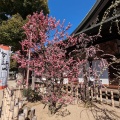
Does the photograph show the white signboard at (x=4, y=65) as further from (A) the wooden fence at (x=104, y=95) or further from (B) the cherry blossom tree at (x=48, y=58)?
(A) the wooden fence at (x=104, y=95)

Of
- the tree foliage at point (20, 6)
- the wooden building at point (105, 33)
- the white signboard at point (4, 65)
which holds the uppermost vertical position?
the tree foliage at point (20, 6)

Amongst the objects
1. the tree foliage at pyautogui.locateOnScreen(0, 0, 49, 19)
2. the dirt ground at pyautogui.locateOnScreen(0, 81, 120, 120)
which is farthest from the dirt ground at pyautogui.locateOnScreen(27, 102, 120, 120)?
the tree foliage at pyautogui.locateOnScreen(0, 0, 49, 19)

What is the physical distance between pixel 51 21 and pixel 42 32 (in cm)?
64

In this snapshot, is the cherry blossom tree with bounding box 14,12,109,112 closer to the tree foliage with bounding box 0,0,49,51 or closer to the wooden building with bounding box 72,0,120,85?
the wooden building with bounding box 72,0,120,85

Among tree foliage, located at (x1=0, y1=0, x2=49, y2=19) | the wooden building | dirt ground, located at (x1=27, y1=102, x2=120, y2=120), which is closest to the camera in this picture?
dirt ground, located at (x1=27, y1=102, x2=120, y2=120)

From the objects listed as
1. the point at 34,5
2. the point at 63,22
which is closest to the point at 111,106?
the point at 63,22

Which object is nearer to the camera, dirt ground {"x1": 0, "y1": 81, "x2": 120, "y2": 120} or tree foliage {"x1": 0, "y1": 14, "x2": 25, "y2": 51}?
dirt ground {"x1": 0, "y1": 81, "x2": 120, "y2": 120}

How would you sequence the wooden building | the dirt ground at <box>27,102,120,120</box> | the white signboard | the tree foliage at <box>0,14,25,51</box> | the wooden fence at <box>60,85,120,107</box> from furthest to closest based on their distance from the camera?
the tree foliage at <box>0,14,25,51</box>
the wooden building
the wooden fence at <box>60,85,120,107</box>
the dirt ground at <box>27,102,120,120</box>
the white signboard

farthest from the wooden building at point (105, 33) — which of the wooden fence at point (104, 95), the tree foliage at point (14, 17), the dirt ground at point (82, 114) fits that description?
the tree foliage at point (14, 17)

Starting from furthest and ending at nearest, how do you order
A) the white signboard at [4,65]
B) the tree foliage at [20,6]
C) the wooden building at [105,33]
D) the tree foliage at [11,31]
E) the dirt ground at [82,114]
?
the tree foliage at [20,6], the tree foliage at [11,31], the wooden building at [105,33], the dirt ground at [82,114], the white signboard at [4,65]

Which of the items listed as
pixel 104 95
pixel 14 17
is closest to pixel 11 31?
pixel 14 17

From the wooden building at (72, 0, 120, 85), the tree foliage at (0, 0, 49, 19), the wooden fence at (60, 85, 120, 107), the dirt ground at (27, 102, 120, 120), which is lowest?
the dirt ground at (27, 102, 120, 120)

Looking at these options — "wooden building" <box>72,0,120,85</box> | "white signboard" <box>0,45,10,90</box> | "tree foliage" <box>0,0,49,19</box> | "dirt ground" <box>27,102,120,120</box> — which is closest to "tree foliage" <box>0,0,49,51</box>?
"tree foliage" <box>0,0,49,19</box>

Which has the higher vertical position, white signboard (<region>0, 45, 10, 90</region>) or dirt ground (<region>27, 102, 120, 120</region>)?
white signboard (<region>0, 45, 10, 90</region>)
